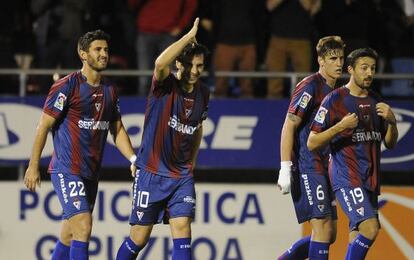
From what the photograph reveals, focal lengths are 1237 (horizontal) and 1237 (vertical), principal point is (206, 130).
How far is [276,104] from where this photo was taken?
13.6 m

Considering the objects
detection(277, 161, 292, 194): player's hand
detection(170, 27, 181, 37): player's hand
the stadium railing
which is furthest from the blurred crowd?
detection(277, 161, 292, 194): player's hand

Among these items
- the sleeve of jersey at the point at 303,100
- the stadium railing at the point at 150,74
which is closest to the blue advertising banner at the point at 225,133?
the stadium railing at the point at 150,74

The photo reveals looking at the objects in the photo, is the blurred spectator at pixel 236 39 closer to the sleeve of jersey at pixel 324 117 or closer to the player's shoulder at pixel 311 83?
the player's shoulder at pixel 311 83

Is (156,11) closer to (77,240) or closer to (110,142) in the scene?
(110,142)

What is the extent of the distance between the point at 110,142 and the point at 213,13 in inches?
95.2

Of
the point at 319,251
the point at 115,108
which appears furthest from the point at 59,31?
the point at 319,251

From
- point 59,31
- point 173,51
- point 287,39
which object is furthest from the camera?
point 59,31

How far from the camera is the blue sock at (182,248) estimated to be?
10688 mm

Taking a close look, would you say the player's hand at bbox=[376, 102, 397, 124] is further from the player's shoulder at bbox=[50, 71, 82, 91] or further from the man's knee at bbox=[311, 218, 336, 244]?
the player's shoulder at bbox=[50, 71, 82, 91]

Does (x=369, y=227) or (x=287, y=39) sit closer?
(x=369, y=227)

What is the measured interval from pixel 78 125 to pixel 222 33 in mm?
3877

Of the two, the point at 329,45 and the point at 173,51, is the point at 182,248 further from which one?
the point at 329,45

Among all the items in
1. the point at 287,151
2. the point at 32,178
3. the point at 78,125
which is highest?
the point at 78,125

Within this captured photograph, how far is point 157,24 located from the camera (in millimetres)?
14523
